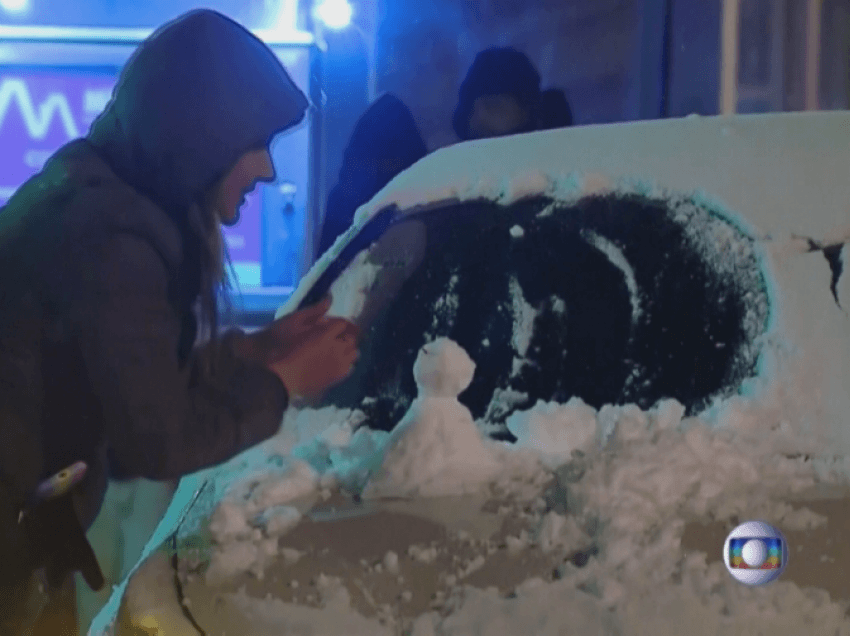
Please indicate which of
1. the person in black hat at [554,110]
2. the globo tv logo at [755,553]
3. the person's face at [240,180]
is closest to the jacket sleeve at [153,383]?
the person's face at [240,180]

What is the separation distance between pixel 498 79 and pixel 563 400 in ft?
3.51

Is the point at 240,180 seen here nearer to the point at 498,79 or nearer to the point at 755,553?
the point at 498,79

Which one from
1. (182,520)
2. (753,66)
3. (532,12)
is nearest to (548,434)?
(182,520)

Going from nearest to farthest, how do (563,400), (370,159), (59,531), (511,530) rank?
1. (511,530)
2. (59,531)
3. (563,400)
4. (370,159)

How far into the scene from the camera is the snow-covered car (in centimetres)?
137

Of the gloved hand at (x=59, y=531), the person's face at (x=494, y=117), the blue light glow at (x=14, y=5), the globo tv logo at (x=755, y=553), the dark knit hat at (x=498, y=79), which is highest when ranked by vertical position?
the blue light glow at (x=14, y=5)

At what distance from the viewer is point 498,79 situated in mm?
2586

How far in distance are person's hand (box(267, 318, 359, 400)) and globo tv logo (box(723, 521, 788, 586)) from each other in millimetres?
905

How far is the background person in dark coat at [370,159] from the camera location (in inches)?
94.4

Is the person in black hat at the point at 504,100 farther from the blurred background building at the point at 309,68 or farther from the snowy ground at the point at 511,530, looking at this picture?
the snowy ground at the point at 511,530

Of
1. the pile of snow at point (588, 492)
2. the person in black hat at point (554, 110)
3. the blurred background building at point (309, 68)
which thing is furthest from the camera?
the person in black hat at point (554, 110)

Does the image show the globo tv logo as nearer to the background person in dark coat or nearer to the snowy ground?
the snowy ground

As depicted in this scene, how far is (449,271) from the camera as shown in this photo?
7.68 feet

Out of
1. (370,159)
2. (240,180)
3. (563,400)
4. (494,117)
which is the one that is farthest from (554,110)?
(240,180)
